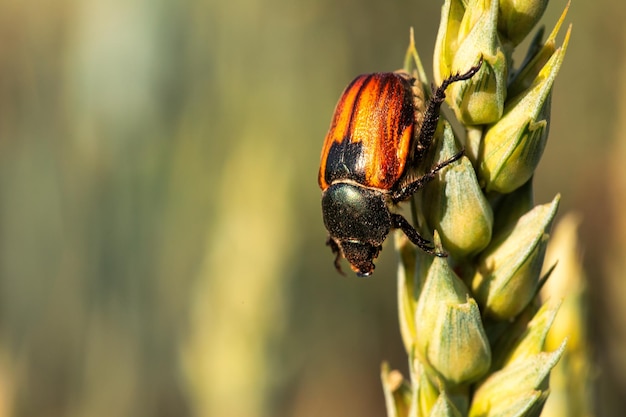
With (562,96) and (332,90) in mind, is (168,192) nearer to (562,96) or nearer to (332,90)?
(332,90)

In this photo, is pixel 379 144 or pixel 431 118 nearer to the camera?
pixel 431 118

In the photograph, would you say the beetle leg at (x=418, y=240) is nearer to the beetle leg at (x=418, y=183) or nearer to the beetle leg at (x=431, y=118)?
the beetle leg at (x=418, y=183)

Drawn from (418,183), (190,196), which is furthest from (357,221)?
(190,196)

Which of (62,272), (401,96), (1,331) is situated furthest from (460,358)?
(62,272)

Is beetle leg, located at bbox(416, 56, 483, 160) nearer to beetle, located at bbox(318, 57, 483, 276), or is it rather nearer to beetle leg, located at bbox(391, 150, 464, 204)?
beetle, located at bbox(318, 57, 483, 276)

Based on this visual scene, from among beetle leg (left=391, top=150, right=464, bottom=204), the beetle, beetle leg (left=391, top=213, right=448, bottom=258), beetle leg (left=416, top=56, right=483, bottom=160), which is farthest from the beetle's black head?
beetle leg (left=416, top=56, right=483, bottom=160)

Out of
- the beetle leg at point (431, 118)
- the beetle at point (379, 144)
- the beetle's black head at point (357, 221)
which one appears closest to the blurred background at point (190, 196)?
the beetle's black head at point (357, 221)

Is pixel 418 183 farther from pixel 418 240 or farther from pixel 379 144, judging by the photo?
pixel 379 144
